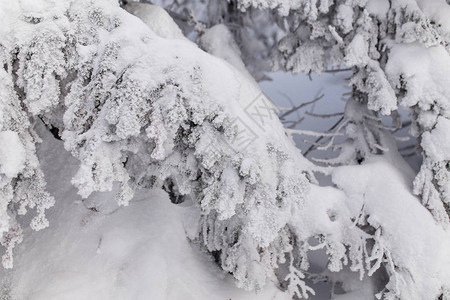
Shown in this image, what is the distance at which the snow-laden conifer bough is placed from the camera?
7.39 ft

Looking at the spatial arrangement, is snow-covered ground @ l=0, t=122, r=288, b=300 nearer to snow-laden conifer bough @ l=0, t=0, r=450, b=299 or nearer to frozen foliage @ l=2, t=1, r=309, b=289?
snow-laden conifer bough @ l=0, t=0, r=450, b=299

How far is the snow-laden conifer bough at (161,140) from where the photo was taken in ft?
7.39

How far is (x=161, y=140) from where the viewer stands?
221 cm

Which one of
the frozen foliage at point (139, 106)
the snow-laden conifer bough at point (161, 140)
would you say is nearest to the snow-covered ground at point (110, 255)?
the snow-laden conifer bough at point (161, 140)

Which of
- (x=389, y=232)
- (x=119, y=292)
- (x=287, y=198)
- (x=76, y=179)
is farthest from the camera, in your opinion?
(x=389, y=232)

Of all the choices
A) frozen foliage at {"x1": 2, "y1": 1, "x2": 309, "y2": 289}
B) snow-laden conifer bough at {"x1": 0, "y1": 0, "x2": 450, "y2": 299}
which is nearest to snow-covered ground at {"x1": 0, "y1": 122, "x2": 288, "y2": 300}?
snow-laden conifer bough at {"x1": 0, "y1": 0, "x2": 450, "y2": 299}

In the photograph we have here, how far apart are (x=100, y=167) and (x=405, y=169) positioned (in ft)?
8.55

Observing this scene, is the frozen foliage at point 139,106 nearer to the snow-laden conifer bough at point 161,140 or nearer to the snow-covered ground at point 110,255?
the snow-laden conifer bough at point 161,140

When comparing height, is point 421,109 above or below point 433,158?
above

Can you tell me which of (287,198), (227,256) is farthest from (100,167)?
(227,256)

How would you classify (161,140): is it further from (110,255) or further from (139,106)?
(110,255)

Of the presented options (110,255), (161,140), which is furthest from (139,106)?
(110,255)

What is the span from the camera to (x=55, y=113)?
2.76 meters

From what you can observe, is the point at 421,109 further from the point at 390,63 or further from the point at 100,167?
Answer: the point at 100,167
